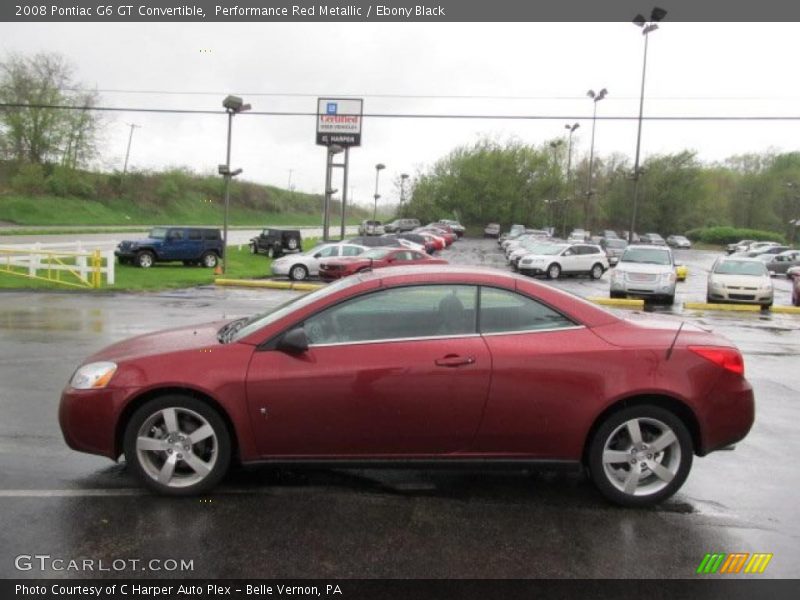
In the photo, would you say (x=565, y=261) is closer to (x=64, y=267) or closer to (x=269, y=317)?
(x=64, y=267)

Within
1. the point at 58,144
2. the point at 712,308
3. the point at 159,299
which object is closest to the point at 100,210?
the point at 58,144

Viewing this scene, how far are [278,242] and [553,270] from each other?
1518 cm

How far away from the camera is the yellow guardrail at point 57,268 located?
20125mm

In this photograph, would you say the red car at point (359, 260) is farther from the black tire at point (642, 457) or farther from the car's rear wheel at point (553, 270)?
the black tire at point (642, 457)

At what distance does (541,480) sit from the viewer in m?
4.77

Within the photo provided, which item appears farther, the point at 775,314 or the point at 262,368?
the point at 775,314

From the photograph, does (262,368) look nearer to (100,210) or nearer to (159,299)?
(159,299)

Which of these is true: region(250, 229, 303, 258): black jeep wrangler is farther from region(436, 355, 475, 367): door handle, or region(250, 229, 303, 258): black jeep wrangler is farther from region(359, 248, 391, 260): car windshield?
region(436, 355, 475, 367): door handle

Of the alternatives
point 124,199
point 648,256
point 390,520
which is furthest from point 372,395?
point 124,199

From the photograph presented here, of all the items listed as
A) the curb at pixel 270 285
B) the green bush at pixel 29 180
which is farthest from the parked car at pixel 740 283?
the green bush at pixel 29 180

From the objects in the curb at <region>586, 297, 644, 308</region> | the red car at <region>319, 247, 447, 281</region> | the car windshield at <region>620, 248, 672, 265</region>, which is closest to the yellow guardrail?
the red car at <region>319, 247, 447, 281</region>

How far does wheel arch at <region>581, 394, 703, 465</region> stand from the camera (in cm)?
423

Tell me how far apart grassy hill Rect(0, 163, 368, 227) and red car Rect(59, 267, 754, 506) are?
56.7 m

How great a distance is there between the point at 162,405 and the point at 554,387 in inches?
96.9
